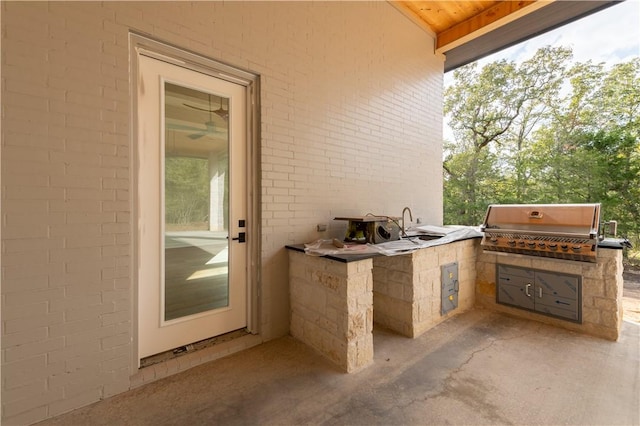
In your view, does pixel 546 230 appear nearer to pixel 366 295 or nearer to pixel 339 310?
pixel 366 295

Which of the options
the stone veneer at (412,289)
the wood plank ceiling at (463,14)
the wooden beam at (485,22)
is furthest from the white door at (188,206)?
the wooden beam at (485,22)

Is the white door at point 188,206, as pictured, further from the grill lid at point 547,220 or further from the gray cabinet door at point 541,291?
the gray cabinet door at point 541,291

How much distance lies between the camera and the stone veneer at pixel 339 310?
204cm

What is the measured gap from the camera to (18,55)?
1.50 meters

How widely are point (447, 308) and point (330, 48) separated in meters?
3.26

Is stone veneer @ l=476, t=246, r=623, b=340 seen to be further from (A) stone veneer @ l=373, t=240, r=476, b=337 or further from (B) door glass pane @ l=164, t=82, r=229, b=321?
(B) door glass pane @ l=164, t=82, r=229, b=321

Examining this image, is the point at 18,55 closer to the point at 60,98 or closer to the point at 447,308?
the point at 60,98

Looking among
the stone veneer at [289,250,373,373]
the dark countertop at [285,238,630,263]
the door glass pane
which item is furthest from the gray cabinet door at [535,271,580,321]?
the door glass pane

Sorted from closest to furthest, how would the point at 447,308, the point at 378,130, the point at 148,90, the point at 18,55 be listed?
the point at 18,55 < the point at 148,90 < the point at 447,308 < the point at 378,130

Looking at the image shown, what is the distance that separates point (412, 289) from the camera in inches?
103

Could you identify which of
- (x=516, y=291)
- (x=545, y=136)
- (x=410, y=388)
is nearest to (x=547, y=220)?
(x=516, y=291)

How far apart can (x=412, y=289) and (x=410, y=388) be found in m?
0.94

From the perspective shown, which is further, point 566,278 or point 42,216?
point 566,278

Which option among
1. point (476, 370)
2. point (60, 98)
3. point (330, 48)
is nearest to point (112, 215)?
point (60, 98)
